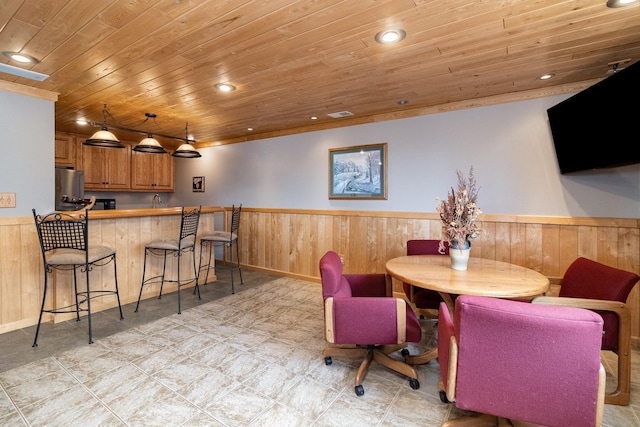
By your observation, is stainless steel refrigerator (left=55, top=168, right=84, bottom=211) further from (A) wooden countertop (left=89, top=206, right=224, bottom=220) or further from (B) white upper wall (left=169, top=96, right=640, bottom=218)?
(B) white upper wall (left=169, top=96, right=640, bottom=218)

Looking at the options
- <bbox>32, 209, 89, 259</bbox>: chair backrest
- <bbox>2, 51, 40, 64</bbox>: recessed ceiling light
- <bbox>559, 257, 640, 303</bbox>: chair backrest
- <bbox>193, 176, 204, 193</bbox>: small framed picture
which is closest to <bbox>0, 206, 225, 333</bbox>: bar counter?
<bbox>32, 209, 89, 259</bbox>: chair backrest

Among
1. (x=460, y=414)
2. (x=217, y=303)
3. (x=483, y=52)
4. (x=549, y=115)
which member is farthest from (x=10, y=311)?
(x=549, y=115)

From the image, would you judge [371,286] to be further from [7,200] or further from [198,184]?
[198,184]

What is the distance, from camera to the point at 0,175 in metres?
2.82

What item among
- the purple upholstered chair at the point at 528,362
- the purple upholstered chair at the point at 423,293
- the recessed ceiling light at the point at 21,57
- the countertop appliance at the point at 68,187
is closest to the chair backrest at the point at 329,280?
the purple upholstered chair at the point at 528,362

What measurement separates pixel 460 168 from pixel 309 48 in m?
2.18

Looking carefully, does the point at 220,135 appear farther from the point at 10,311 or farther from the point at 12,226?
the point at 10,311

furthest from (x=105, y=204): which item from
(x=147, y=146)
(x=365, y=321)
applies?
(x=365, y=321)

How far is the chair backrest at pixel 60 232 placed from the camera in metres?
2.54

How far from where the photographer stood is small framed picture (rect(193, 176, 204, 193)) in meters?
6.11

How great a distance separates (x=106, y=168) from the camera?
543cm

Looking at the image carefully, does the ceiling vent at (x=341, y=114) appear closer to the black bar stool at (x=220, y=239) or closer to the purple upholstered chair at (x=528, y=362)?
the black bar stool at (x=220, y=239)

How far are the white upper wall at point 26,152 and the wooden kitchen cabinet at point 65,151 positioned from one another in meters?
2.20

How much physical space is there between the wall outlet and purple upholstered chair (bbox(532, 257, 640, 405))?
426 centimetres
